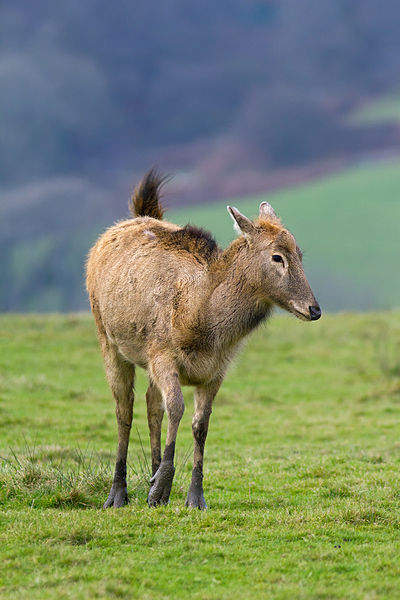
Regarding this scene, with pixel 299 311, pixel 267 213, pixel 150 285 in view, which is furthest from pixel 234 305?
pixel 267 213

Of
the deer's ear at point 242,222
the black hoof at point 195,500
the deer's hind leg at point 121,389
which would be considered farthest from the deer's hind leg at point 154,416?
the deer's ear at point 242,222

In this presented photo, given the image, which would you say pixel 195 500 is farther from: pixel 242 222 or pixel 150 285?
pixel 242 222

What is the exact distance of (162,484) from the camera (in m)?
8.22

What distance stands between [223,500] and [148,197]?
427cm

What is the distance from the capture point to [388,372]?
71.6 ft

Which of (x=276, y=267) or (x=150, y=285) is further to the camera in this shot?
(x=150, y=285)

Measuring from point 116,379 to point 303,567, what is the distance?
3.97m

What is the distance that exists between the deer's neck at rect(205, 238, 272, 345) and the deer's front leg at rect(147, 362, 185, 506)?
676 millimetres

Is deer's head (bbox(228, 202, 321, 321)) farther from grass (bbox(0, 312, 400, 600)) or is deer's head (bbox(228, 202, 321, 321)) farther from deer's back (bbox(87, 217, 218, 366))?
grass (bbox(0, 312, 400, 600))

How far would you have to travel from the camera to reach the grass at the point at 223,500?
6152 mm

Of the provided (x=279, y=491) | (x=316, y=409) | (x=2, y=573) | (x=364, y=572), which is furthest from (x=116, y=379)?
(x=316, y=409)

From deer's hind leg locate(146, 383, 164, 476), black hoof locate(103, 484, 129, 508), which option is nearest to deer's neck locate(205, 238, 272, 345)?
deer's hind leg locate(146, 383, 164, 476)

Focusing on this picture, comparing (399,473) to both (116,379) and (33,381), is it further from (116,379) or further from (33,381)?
(33,381)

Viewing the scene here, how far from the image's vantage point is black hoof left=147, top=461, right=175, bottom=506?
8.20 m
